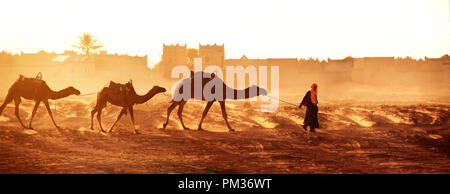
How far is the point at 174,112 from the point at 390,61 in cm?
3061

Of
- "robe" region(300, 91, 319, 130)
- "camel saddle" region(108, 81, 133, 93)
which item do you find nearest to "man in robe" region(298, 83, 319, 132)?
"robe" region(300, 91, 319, 130)

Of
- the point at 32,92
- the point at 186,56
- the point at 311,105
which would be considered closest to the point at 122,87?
the point at 32,92

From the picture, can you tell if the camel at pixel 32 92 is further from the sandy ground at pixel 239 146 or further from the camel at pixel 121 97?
the camel at pixel 121 97

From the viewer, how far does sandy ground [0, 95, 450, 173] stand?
319 inches

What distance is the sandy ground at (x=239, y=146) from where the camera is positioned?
8.09m

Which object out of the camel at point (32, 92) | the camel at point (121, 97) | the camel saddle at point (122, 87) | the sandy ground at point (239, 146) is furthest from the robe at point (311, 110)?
the camel at point (32, 92)

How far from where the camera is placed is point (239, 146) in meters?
10.1

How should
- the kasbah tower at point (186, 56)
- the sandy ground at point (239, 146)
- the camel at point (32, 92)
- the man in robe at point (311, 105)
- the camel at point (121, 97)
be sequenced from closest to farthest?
the sandy ground at point (239, 146) < the man in robe at point (311, 105) < the camel at point (121, 97) < the camel at point (32, 92) < the kasbah tower at point (186, 56)

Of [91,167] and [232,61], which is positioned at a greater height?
[232,61]

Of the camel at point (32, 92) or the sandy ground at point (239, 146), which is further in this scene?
the camel at point (32, 92)

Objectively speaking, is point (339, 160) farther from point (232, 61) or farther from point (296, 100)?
point (232, 61)

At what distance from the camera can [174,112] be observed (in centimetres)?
1741
